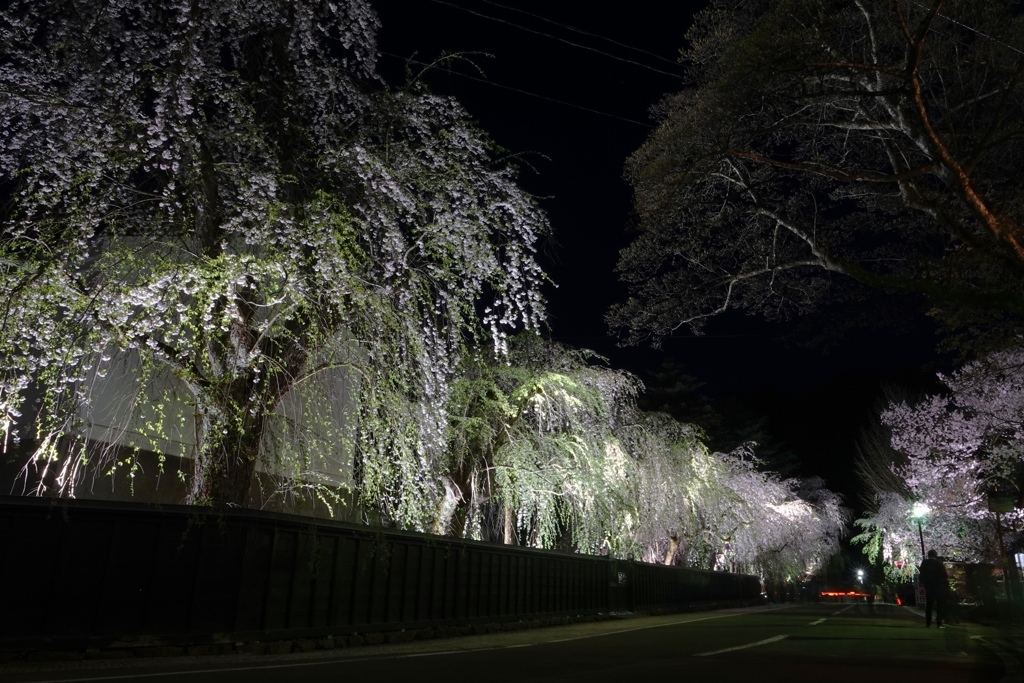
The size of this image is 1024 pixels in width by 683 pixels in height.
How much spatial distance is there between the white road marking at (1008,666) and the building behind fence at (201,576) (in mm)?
7341

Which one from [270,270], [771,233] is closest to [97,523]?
[270,270]

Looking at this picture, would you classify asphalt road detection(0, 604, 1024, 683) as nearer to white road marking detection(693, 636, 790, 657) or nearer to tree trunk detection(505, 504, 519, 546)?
white road marking detection(693, 636, 790, 657)

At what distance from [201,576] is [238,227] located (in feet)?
13.5

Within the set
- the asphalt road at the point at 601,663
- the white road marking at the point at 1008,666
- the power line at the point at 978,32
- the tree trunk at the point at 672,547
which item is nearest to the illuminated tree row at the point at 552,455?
the asphalt road at the point at 601,663

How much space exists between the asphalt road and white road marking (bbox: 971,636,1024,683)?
17 mm

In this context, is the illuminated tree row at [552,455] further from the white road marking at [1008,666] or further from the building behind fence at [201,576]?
the white road marking at [1008,666]

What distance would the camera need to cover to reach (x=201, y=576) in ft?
29.8

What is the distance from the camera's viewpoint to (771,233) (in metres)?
15.8

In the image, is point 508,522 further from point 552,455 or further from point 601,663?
point 601,663

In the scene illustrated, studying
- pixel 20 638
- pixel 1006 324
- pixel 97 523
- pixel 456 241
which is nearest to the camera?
pixel 20 638

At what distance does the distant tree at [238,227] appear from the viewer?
29.1ft

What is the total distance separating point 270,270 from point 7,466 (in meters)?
7.46

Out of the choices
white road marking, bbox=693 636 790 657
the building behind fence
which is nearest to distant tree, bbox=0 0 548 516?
the building behind fence

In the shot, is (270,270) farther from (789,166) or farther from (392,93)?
(789,166)
